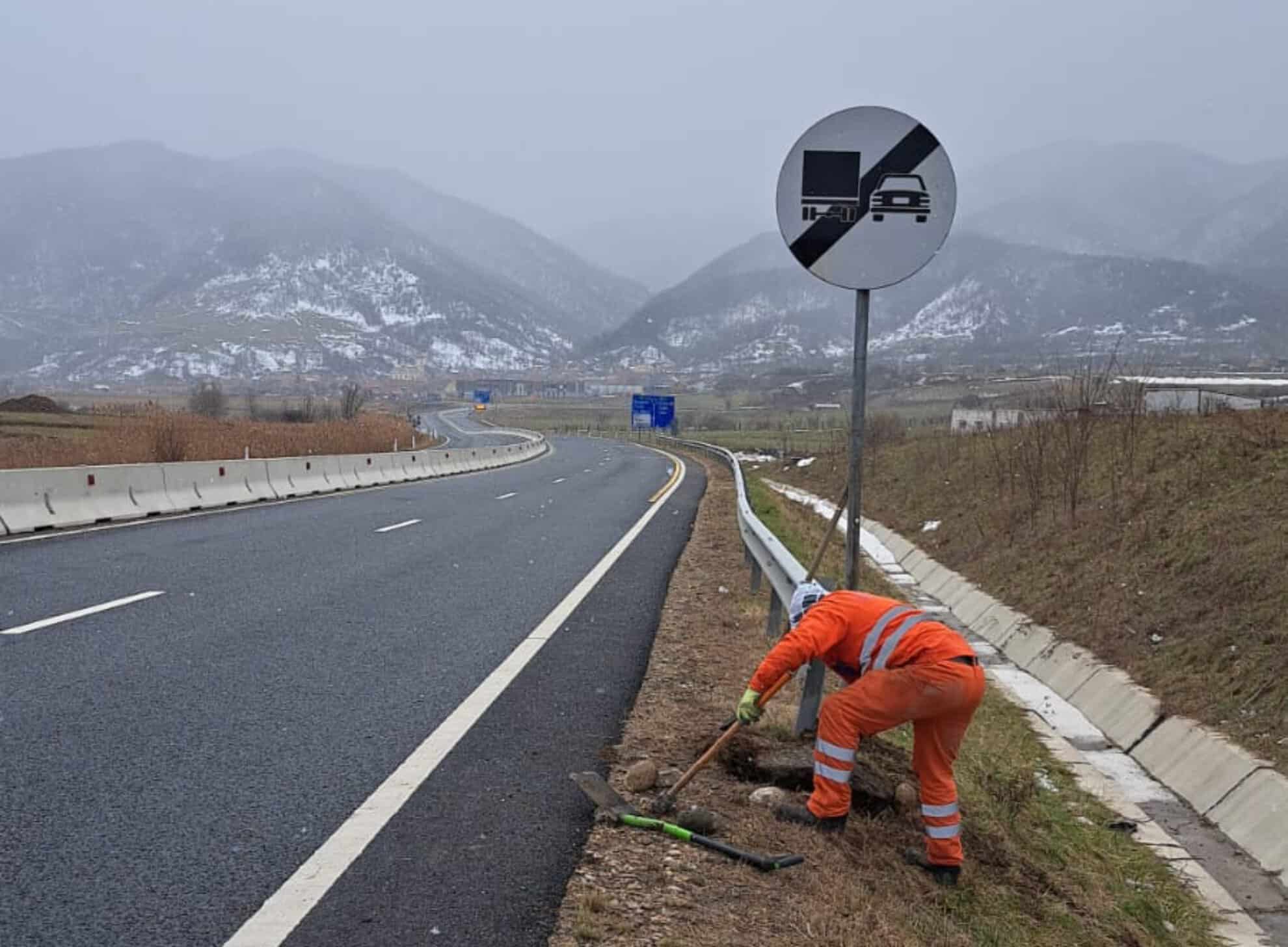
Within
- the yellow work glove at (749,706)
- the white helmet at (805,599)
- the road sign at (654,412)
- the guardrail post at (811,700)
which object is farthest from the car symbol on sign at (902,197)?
the road sign at (654,412)

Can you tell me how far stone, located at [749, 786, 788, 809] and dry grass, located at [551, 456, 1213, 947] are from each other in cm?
8

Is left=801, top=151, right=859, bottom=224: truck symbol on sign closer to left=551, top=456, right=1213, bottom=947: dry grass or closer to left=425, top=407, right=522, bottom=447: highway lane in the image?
left=551, top=456, right=1213, bottom=947: dry grass

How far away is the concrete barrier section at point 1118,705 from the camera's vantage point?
8523 mm

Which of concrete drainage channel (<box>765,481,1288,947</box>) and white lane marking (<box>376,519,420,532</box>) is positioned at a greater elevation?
white lane marking (<box>376,519,420,532</box>)

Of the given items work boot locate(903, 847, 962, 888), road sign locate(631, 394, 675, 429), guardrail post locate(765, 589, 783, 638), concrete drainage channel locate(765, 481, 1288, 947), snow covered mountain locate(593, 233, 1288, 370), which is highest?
snow covered mountain locate(593, 233, 1288, 370)

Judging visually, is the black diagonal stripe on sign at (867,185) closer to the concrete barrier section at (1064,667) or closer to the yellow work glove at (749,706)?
the yellow work glove at (749,706)

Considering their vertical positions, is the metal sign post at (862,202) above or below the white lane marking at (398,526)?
above

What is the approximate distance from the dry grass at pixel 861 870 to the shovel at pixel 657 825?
4 cm

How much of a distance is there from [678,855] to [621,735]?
1.61m

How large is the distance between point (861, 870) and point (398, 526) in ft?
42.0

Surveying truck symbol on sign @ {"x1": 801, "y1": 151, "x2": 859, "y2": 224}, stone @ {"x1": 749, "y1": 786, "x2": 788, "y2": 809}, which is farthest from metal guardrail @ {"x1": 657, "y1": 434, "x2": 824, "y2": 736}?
truck symbol on sign @ {"x1": 801, "y1": 151, "x2": 859, "y2": 224}

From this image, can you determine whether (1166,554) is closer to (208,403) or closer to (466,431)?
(208,403)

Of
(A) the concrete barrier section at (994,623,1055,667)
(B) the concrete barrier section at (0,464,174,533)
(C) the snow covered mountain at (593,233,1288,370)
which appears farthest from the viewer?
(C) the snow covered mountain at (593,233,1288,370)

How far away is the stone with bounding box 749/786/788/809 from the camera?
497 cm
